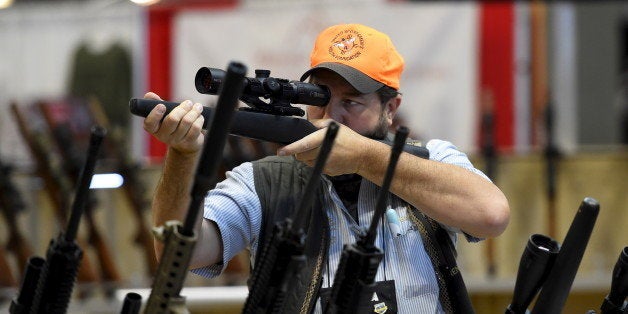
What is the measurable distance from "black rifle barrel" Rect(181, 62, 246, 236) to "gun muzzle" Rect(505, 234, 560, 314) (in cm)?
63

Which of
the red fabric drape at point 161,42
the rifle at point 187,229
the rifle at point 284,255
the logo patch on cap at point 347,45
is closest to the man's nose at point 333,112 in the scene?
the logo patch on cap at point 347,45

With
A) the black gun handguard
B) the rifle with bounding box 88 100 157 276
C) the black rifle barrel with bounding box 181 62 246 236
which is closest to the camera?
the black rifle barrel with bounding box 181 62 246 236

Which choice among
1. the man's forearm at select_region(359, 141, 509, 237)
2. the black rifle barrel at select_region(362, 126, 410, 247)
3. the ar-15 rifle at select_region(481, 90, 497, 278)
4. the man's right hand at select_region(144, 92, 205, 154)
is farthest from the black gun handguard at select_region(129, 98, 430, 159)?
Result: the ar-15 rifle at select_region(481, 90, 497, 278)

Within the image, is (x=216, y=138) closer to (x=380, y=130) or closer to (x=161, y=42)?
(x=380, y=130)

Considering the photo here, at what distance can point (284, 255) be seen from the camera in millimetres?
1440

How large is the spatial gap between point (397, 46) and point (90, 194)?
224cm

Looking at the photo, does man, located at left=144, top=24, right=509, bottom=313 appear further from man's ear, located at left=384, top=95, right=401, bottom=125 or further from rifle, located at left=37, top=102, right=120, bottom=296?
rifle, located at left=37, top=102, right=120, bottom=296

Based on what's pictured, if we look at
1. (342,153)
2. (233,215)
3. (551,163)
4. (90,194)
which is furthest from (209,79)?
(551,163)

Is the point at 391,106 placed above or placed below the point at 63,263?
above

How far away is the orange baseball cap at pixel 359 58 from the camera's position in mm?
2232

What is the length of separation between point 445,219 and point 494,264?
12.4ft

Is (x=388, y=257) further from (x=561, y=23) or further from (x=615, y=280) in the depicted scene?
(x=561, y=23)

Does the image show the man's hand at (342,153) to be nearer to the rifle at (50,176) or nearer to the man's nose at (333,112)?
the man's nose at (333,112)

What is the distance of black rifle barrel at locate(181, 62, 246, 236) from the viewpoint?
4.18 feet
